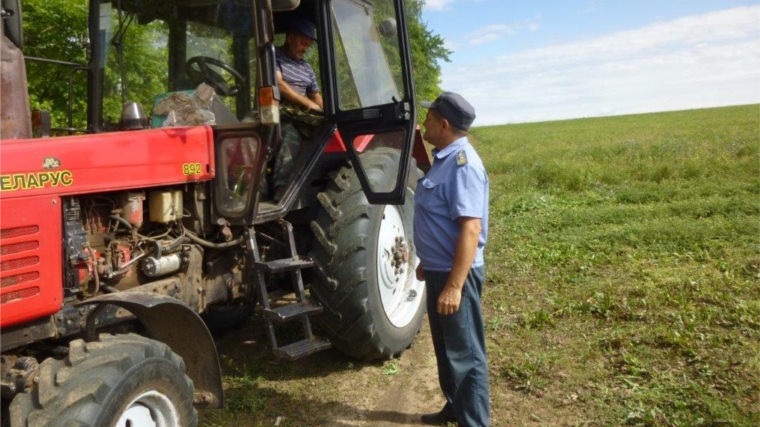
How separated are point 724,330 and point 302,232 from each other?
109 inches

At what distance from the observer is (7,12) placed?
279cm

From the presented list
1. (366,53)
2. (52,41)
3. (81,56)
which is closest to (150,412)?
(366,53)

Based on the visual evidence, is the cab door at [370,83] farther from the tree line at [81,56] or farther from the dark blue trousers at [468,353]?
the dark blue trousers at [468,353]

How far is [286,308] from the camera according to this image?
11.7ft

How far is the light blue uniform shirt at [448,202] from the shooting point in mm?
3094

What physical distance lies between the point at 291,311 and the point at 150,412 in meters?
0.98

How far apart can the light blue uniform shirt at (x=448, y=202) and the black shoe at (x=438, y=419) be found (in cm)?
85

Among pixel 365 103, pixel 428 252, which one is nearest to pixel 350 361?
pixel 428 252

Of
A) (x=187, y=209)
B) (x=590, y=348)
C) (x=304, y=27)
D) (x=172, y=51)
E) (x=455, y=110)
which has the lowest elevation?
(x=590, y=348)

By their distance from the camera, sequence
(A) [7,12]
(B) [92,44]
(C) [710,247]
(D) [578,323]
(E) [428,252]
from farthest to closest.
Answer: (C) [710,247] < (D) [578,323] < (B) [92,44] < (E) [428,252] < (A) [7,12]

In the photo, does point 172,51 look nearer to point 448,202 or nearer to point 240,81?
point 240,81

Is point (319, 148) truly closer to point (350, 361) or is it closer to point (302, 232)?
point (302, 232)

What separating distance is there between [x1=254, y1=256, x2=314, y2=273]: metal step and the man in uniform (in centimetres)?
72

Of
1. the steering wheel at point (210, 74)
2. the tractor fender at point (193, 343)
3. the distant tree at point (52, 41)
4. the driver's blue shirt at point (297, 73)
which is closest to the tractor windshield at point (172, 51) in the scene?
the steering wheel at point (210, 74)
